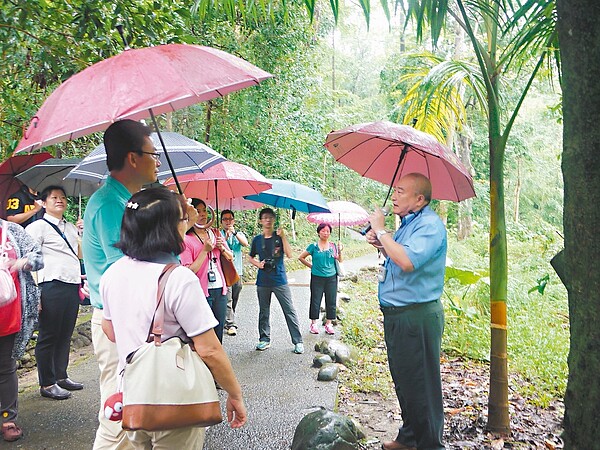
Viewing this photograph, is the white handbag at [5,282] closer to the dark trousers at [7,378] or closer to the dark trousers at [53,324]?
the dark trousers at [7,378]

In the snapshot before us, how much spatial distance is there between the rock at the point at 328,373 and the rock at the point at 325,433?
168cm

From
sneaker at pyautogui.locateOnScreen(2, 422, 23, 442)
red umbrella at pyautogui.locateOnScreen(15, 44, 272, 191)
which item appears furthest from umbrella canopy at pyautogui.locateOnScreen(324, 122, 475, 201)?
sneaker at pyautogui.locateOnScreen(2, 422, 23, 442)

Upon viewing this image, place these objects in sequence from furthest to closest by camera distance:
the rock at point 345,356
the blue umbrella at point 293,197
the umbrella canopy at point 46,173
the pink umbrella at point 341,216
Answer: the pink umbrella at point 341,216 < the rock at point 345,356 < the blue umbrella at point 293,197 < the umbrella canopy at point 46,173

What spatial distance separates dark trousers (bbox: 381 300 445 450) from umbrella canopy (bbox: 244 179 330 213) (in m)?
2.76

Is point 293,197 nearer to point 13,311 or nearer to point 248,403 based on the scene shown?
point 248,403

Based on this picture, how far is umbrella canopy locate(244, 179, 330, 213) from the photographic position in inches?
244

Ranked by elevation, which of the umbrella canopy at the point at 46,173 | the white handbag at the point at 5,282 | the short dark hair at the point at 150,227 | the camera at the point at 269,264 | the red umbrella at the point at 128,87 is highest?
the red umbrella at the point at 128,87

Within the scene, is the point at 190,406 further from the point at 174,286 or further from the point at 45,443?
the point at 45,443

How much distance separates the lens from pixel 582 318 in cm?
175

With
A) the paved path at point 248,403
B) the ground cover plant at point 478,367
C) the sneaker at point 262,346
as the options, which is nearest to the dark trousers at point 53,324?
the paved path at point 248,403

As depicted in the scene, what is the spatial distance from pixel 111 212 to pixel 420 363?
2.28 meters

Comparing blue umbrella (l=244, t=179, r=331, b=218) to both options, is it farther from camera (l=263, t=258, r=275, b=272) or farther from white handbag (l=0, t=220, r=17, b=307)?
white handbag (l=0, t=220, r=17, b=307)

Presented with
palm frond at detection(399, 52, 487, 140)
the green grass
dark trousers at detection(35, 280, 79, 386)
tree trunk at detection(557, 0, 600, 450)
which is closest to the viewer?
tree trunk at detection(557, 0, 600, 450)

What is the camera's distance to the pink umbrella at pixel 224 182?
5105 mm
